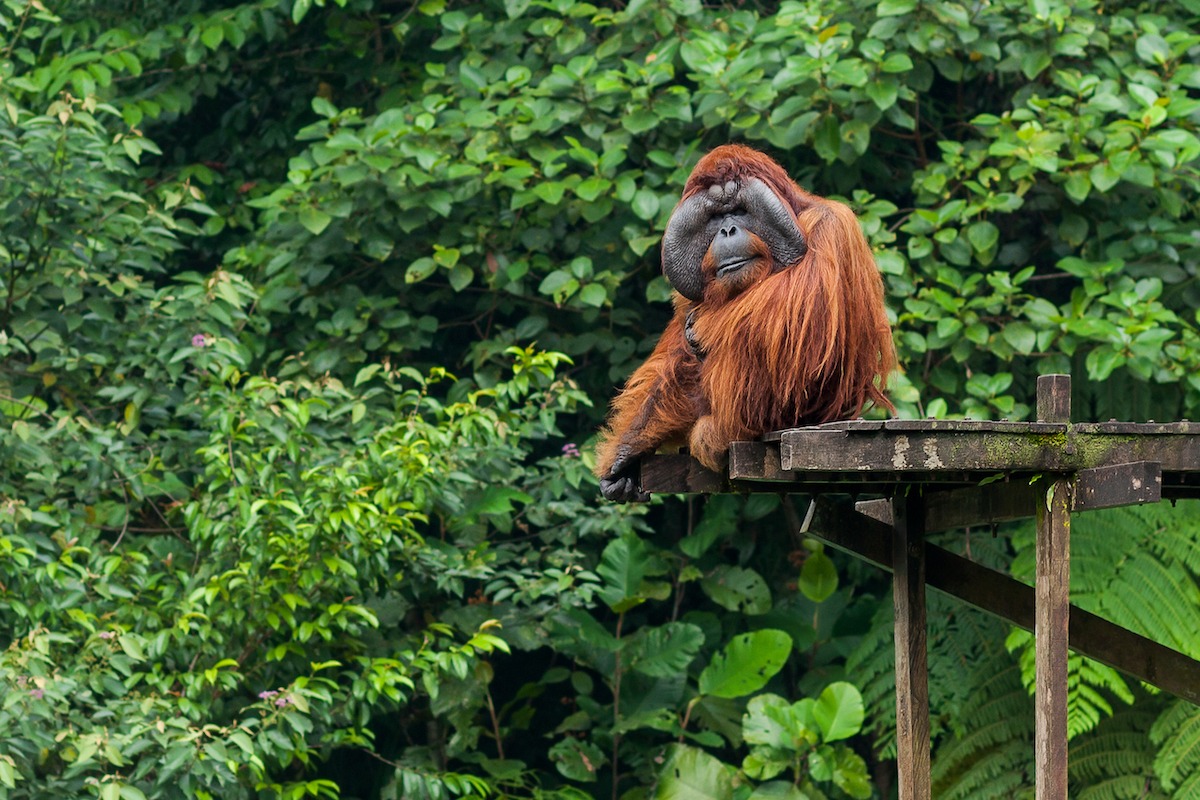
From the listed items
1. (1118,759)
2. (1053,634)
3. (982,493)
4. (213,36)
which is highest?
(213,36)

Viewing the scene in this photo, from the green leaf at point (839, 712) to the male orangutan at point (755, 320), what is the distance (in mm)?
2382

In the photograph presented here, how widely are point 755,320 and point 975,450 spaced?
0.78 meters

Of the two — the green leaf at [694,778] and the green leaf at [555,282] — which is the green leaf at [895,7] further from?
the green leaf at [694,778]

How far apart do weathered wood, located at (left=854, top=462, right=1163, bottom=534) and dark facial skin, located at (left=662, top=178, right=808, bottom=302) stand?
28.6 inches

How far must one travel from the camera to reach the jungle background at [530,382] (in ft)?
18.3

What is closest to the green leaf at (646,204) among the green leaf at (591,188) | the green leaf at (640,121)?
the green leaf at (591,188)

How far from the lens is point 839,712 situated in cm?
611

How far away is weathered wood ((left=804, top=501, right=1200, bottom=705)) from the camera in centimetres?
392

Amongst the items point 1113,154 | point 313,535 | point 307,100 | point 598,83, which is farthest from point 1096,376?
point 307,100

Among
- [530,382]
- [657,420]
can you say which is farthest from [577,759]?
[657,420]

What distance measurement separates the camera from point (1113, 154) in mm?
5926

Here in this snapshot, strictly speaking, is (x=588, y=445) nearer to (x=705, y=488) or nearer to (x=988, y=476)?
(x=705, y=488)

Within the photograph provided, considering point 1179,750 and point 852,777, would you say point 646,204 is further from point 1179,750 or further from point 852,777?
point 1179,750

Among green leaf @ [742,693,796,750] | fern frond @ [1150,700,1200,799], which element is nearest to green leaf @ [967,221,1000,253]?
fern frond @ [1150,700,1200,799]
